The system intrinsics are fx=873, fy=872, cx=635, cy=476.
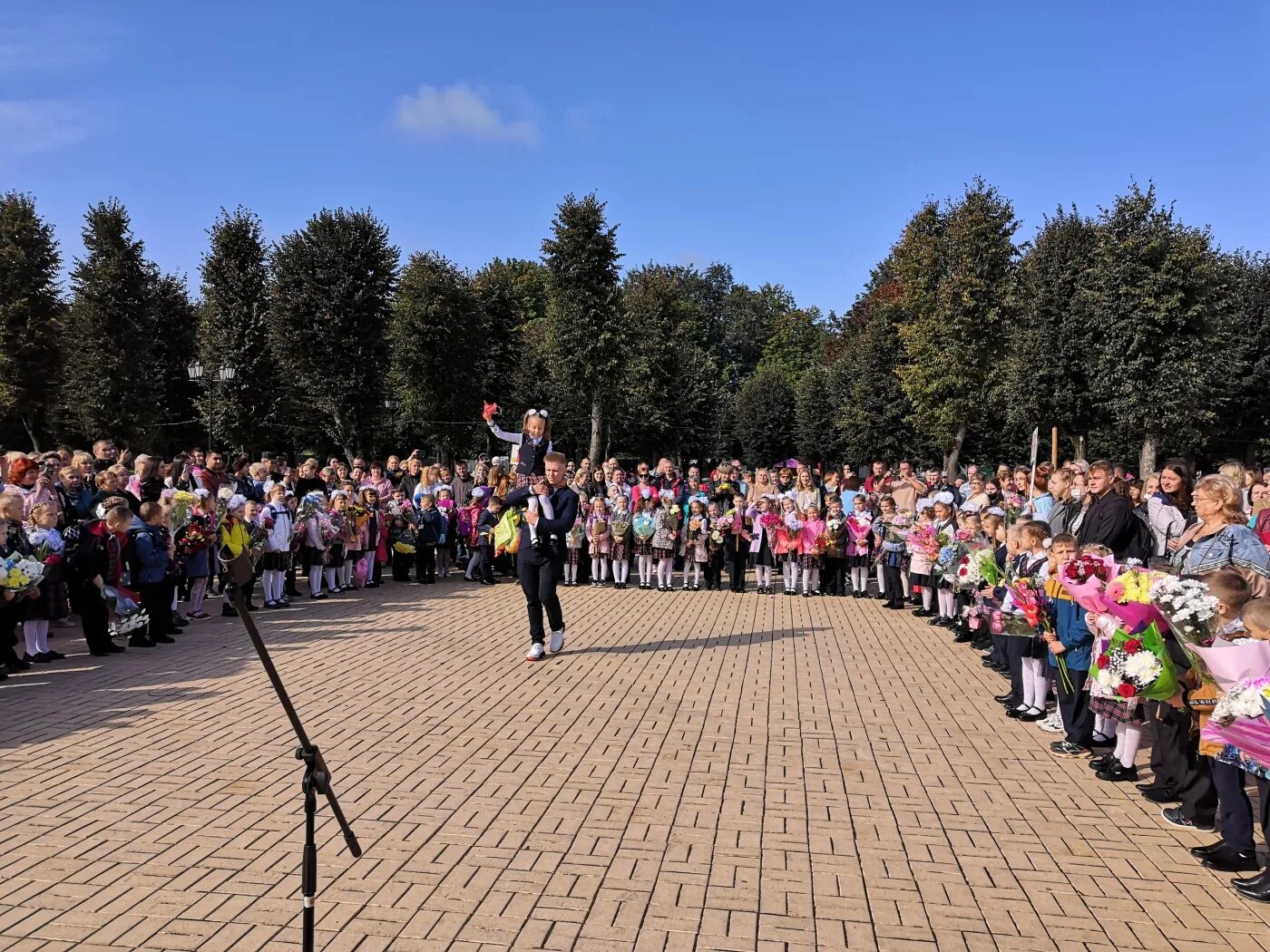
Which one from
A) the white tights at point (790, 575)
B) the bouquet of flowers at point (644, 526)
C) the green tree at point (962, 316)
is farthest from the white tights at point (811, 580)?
the green tree at point (962, 316)

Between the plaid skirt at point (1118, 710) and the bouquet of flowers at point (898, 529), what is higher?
the bouquet of flowers at point (898, 529)

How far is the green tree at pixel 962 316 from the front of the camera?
31797 millimetres

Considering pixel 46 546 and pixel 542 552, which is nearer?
pixel 46 546

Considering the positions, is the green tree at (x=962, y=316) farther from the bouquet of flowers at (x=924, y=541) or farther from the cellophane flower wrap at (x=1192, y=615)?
the cellophane flower wrap at (x=1192, y=615)

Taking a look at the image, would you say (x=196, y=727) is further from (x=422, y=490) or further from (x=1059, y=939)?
(x=422, y=490)

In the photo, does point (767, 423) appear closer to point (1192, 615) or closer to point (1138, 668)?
point (1138, 668)

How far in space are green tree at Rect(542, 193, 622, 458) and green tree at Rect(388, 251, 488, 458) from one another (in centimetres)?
990

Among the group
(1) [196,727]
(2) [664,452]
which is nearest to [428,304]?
(2) [664,452]

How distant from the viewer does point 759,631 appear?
11.5 metres

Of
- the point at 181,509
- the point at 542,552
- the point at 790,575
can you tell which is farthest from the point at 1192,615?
the point at 181,509

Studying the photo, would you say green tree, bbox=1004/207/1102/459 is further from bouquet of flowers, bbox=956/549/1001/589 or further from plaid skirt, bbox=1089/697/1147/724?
plaid skirt, bbox=1089/697/1147/724

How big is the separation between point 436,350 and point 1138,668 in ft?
120

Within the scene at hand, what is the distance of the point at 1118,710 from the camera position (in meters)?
5.85

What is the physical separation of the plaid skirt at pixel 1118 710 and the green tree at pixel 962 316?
2717 centimetres
